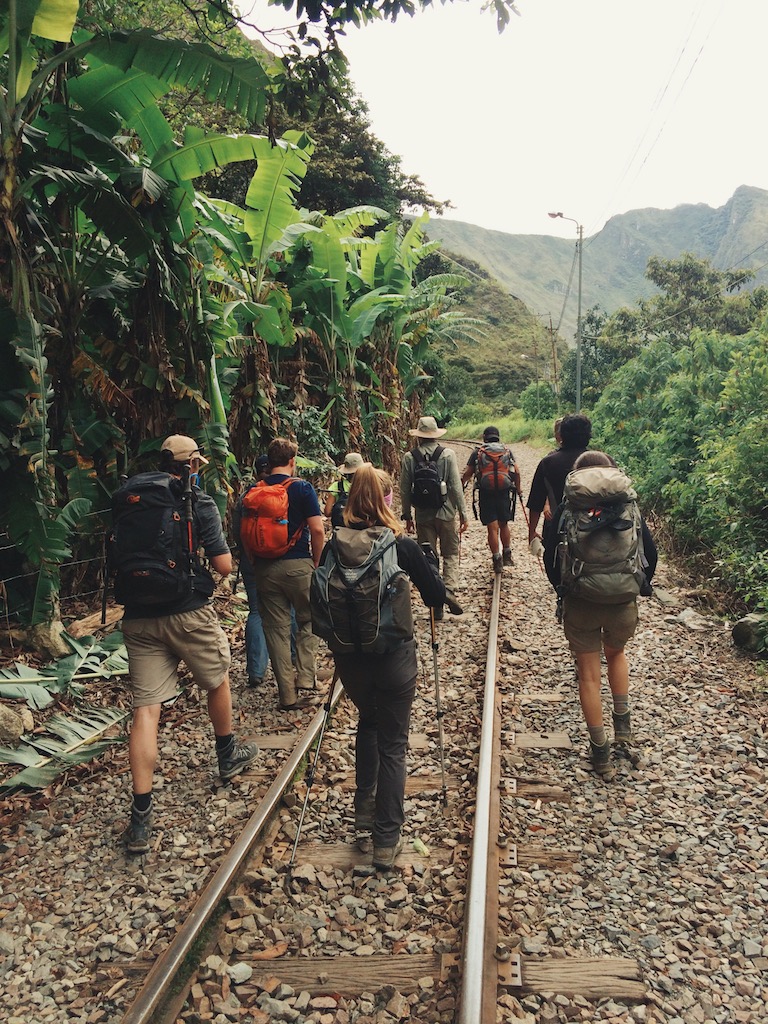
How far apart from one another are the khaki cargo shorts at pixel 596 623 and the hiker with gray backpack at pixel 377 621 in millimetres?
1237

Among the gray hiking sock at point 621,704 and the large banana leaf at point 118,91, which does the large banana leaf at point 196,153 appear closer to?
the large banana leaf at point 118,91

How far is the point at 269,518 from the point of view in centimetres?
543

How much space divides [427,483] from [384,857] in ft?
15.4

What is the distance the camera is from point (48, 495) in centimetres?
585

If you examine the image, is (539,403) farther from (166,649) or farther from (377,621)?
(377,621)

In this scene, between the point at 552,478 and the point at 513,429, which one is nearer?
the point at 552,478

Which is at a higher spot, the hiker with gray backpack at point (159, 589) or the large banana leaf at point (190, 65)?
the large banana leaf at point (190, 65)

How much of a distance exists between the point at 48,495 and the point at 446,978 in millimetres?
4679

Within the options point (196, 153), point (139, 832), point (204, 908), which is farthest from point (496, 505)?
point (204, 908)

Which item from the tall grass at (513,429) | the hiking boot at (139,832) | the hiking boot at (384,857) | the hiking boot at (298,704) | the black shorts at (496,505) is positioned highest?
the black shorts at (496,505)

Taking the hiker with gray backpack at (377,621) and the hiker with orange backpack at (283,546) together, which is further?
the hiker with orange backpack at (283,546)

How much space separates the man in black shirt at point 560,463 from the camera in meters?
5.71

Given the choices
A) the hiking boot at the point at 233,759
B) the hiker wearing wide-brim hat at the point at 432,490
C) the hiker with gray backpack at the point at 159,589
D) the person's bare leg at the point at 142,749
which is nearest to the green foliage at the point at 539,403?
the hiker wearing wide-brim hat at the point at 432,490

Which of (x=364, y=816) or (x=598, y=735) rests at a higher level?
(x=598, y=735)
